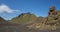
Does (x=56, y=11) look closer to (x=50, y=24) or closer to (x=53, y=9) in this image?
(x=53, y=9)

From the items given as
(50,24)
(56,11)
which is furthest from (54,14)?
(50,24)

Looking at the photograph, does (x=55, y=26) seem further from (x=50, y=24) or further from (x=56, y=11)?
(x=56, y=11)

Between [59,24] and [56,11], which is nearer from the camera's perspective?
[59,24]

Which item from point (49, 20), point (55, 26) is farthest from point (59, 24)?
point (49, 20)

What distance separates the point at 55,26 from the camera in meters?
132

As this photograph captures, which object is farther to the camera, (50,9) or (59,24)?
(50,9)

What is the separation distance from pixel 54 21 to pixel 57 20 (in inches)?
94.3

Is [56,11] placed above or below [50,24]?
above

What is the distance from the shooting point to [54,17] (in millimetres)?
137875

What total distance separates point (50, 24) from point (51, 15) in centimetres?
891

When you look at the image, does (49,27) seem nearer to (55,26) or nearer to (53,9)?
(55,26)

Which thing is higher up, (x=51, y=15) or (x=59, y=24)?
(x=51, y=15)

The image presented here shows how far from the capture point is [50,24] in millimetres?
136750

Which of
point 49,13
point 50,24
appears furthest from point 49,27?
point 49,13
